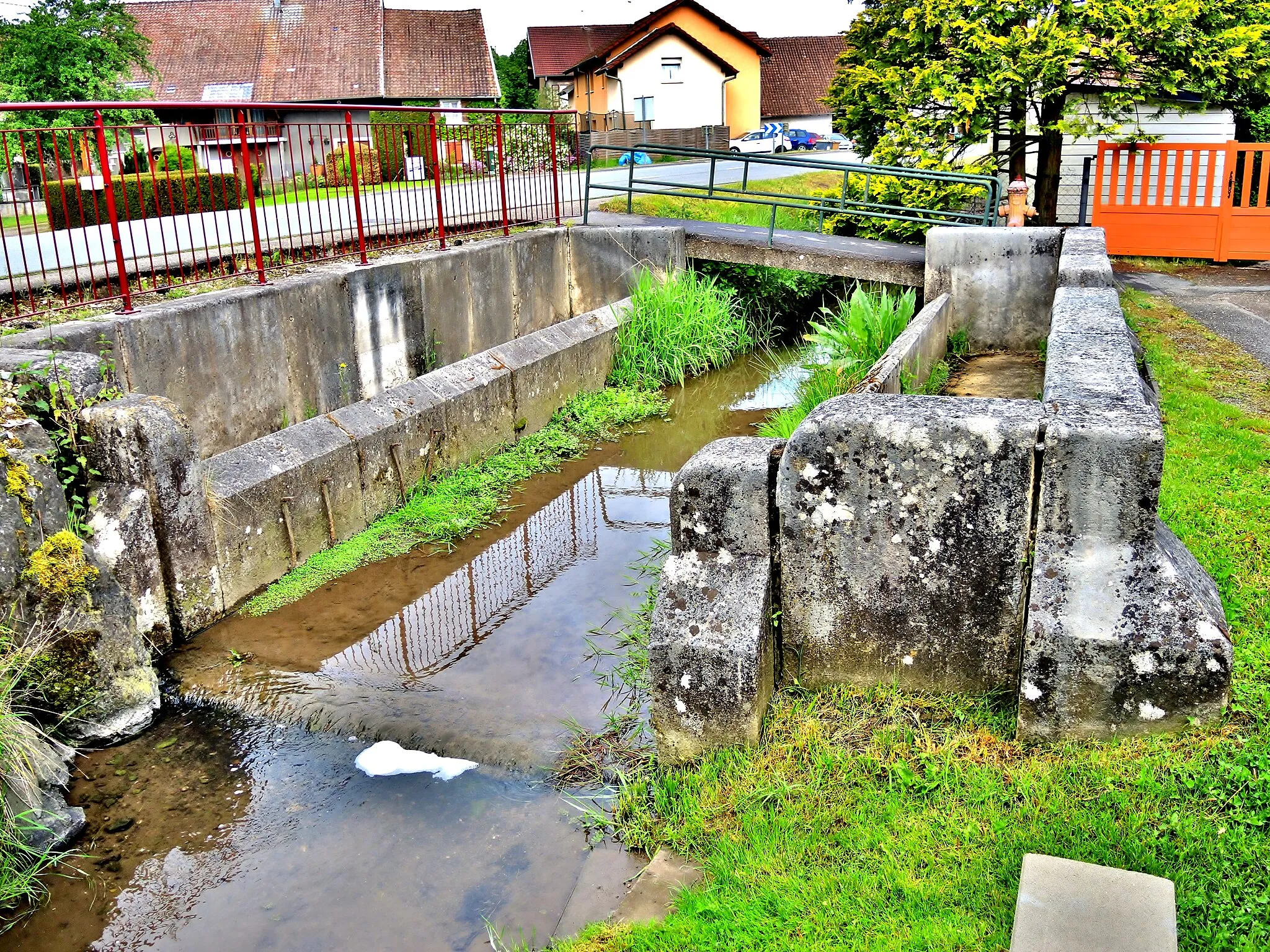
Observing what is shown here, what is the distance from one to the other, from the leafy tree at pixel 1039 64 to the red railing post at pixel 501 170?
520 centimetres

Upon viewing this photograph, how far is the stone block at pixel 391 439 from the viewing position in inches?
277

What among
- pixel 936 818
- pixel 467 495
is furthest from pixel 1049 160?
pixel 936 818

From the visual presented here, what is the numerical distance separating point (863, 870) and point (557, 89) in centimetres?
5316

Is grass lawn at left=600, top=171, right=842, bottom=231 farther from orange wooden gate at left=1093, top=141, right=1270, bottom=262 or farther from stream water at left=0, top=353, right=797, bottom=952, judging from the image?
stream water at left=0, top=353, right=797, bottom=952

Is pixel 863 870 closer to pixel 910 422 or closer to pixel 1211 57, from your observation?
pixel 910 422

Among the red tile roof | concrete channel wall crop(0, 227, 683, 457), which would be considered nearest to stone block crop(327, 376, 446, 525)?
concrete channel wall crop(0, 227, 683, 457)

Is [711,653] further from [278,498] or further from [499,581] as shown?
[278,498]

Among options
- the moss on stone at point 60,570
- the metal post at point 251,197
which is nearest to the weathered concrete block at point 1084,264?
the metal post at point 251,197

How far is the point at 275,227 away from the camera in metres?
9.53

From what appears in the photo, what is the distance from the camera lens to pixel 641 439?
940 centimetres

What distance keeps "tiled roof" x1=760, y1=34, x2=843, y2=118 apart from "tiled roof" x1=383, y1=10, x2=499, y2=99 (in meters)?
15.3

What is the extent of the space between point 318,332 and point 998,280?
5218mm

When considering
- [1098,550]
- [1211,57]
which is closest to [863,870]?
[1098,550]

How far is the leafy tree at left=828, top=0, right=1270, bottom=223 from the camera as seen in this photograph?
12.1 metres
